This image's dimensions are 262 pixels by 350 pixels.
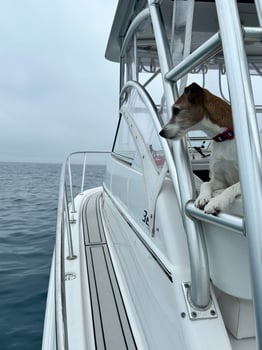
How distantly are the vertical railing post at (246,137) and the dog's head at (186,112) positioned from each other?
0.44 meters

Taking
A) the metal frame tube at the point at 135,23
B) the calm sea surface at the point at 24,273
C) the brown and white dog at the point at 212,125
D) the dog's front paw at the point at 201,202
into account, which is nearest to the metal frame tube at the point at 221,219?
the dog's front paw at the point at 201,202

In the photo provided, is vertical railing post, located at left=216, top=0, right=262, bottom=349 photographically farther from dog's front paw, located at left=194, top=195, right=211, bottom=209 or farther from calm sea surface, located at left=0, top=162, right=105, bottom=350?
calm sea surface, located at left=0, top=162, right=105, bottom=350

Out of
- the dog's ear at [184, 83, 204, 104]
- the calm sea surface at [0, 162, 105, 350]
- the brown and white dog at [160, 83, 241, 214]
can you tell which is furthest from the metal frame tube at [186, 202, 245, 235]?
the calm sea surface at [0, 162, 105, 350]

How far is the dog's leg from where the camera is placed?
2.72 ft

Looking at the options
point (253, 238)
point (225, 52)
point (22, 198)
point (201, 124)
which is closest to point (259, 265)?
point (253, 238)

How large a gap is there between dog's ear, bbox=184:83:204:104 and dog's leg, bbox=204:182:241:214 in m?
0.47

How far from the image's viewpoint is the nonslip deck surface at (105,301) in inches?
55.4

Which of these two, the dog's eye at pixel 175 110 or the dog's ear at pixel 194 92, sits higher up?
the dog's ear at pixel 194 92

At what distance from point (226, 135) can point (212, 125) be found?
77mm

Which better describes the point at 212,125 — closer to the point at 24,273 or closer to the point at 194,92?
the point at 194,92

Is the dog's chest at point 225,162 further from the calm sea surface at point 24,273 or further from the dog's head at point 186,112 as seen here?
the calm sea surface at point 24,273

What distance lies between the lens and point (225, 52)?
69 centimetres

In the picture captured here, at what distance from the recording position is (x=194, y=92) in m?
1.16

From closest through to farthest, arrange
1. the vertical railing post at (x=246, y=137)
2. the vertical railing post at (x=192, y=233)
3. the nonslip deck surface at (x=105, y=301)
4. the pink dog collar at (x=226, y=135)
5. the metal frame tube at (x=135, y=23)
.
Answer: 1. the vertical railing post at (x=246, y=137)
2. the vertical railing post at (x=192, y=233)
3. the pink dog collar at (x=226, y=135)
4. the nonslip deck surface at (x=105, y=301)
5. the metal frame tube at (x=135, y=23)
